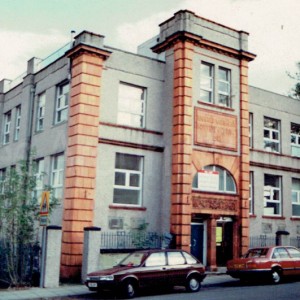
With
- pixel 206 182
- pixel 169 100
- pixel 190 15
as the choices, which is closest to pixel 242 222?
pixel 206 182

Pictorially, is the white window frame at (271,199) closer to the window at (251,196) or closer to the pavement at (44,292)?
the window at (251,196)

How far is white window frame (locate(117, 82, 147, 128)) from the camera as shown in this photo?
21.5 m

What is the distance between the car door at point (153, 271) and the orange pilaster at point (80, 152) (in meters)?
4.41

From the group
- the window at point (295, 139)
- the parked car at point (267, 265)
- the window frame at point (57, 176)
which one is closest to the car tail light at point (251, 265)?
the parked car at point (267, 265)

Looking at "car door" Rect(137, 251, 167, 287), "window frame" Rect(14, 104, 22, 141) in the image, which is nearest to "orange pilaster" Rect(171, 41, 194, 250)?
"car door" Rect(137, 251, 167, 287)

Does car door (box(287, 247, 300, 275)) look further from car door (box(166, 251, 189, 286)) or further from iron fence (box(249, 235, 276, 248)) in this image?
car door (box(166, 251, 189, 286))

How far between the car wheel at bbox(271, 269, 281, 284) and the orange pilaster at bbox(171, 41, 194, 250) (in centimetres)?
420

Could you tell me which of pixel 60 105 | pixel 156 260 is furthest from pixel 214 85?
pixel 156 260

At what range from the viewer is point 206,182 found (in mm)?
22031

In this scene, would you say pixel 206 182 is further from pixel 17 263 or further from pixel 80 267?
pixel 17 263

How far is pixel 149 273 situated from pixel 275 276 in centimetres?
567

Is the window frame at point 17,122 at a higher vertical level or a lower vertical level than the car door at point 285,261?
higher

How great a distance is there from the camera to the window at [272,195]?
2623 centimetres

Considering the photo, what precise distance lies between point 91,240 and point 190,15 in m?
12.0
